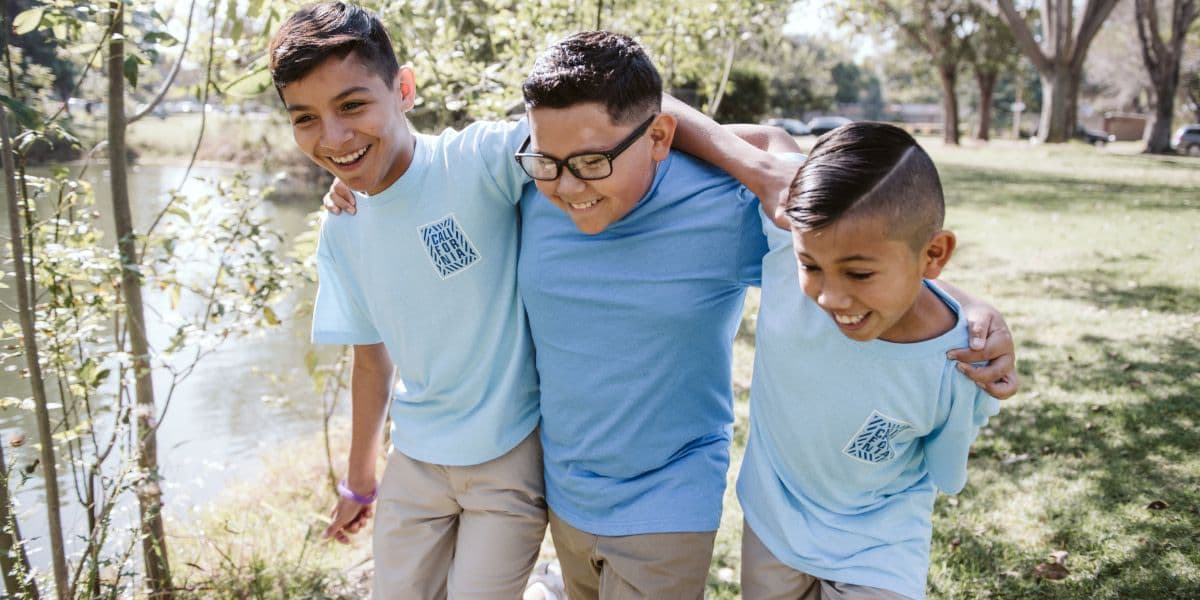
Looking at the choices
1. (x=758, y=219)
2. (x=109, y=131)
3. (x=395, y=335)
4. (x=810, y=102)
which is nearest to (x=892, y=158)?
(x=758, y=219)

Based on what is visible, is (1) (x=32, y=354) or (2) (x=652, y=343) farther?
(1) (x=32, y=354)

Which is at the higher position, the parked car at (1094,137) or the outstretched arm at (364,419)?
the outstretched arm at (364,419)

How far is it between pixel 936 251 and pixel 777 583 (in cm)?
90

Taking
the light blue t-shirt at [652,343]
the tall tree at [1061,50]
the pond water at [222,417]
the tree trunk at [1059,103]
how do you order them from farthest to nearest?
the tree trunk at [1059,103] < the tall tree at [1061,50] < the pond water at [222,417] < the light blue t-shirt at [652,343]

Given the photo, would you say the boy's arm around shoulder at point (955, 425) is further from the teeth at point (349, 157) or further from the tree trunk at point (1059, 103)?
the tree trunk at point (1059, 103)

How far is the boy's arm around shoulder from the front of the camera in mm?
2049

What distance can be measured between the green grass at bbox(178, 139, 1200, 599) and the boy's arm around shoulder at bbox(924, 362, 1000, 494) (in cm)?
152

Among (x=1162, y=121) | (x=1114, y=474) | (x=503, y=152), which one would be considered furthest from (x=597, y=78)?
(x=1162, y=121)

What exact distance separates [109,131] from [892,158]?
2849 millimetres

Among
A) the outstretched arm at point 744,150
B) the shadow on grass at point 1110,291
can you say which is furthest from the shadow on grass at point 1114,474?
the outstretched arm at point 744,150

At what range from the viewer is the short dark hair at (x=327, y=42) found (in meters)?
2.36

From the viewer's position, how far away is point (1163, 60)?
986 inches

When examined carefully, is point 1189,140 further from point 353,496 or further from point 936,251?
point 353,496

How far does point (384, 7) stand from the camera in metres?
3.81
